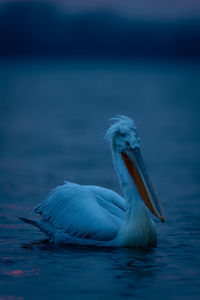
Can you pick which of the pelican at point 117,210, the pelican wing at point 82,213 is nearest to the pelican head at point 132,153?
the pelican at point 117,210

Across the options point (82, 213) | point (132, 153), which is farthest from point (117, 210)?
point (132, 153)

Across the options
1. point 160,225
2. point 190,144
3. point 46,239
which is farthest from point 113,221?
point 190,144

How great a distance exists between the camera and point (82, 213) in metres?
6.54

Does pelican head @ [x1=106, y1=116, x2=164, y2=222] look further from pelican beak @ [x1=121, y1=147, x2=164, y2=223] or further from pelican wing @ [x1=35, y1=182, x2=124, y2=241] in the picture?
pelican wing @ [x1=35, y1=182, x2=124, y2=241]

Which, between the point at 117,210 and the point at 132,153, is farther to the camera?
the point at 117,210

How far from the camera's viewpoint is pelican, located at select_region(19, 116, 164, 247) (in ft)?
21.1

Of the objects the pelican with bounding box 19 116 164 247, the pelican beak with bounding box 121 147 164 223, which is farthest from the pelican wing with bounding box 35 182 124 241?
the pelican beak with bounding box 121 147 164 223

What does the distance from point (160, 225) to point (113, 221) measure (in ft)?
4.65

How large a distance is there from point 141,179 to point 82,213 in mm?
682

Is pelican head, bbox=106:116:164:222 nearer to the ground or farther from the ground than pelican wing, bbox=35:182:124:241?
farther from the ground

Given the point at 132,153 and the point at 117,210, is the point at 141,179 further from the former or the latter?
the point at 117,210

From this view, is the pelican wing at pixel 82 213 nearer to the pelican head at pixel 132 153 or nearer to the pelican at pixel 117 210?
the pelican at pixel 117 210

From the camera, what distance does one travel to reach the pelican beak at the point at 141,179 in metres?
6.40

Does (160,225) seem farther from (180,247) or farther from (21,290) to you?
(21,290)
